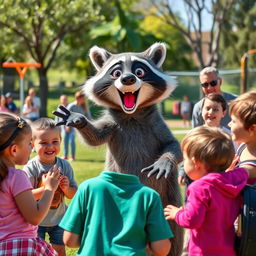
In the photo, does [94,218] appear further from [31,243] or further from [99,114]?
[99,114]

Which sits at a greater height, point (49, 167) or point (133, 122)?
point (133, 122)

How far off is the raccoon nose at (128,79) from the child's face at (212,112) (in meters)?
1.16

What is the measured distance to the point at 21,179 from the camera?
110 inches

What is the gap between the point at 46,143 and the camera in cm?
376

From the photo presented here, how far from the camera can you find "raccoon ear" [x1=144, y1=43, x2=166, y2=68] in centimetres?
441

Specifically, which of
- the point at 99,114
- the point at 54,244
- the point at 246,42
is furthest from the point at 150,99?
the point at 246,42

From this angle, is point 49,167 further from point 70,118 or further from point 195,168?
point 195,168

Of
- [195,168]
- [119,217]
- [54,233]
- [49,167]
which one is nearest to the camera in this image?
[119,217]

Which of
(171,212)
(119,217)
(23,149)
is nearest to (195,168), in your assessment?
(171,212)

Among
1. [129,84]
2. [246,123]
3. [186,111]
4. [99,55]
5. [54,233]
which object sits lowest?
[186,111]

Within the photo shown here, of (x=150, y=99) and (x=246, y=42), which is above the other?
(x=246, y=42)

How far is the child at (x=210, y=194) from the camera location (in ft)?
8.53

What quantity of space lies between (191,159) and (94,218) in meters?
0.61

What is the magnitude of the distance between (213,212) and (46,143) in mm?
1554
